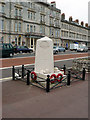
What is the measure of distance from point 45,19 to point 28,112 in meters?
46.6

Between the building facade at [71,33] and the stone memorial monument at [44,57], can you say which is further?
the building facade at [71,33]

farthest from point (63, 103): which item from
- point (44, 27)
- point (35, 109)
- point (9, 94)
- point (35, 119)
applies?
point (44, 27)

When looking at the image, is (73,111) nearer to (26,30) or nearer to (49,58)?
(49,58)

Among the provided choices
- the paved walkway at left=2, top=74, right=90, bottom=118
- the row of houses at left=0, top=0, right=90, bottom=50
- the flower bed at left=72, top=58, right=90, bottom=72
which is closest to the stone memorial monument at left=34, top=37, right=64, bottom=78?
the paved walkway at left=2, top=74, right=90, bottom=118

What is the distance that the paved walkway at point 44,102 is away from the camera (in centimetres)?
419

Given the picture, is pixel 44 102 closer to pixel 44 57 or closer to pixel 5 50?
pixel 44 57

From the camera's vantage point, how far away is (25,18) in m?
41.0

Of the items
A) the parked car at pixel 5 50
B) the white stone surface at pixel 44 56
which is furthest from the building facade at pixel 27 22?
the white stone surface at pixel 44 56

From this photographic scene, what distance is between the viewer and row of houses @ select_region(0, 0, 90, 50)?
36.2 meters

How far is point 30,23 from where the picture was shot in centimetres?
4253

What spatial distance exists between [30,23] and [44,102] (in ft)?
131

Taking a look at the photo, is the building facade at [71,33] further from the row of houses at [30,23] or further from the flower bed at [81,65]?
the flower bed at [81,65]

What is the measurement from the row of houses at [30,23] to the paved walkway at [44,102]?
31.4 metres

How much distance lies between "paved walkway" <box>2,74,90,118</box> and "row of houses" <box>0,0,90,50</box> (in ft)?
103
